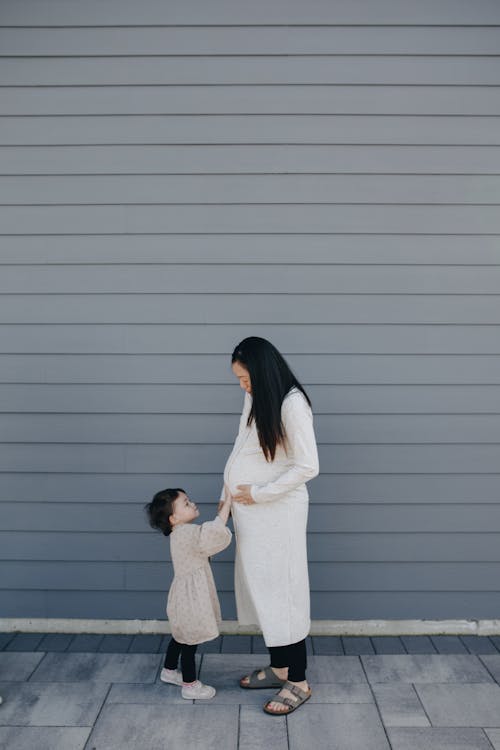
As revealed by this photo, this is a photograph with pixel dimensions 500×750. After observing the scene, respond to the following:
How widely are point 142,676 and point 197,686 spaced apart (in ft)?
1.22

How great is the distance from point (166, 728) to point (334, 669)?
96 cm

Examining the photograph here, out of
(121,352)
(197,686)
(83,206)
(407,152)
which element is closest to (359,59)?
(407,152)

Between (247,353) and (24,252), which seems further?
(24,252)

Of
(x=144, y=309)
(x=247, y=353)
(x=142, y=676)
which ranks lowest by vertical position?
(x=142, y=676)

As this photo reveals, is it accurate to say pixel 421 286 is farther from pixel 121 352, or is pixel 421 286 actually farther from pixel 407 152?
pixel 121 352

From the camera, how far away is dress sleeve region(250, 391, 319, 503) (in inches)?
115

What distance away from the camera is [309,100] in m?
3.68

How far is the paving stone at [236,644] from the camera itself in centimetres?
367

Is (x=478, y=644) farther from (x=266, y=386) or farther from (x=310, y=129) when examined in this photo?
(x=310, y=129)

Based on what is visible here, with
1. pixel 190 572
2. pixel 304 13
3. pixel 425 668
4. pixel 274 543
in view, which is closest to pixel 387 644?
pixel 425 668

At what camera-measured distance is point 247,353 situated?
9.84ft

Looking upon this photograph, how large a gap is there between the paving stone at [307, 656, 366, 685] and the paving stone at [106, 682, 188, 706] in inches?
26.4

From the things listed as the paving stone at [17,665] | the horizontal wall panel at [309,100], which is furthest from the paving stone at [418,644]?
the horizontal wall panel at [309,100]

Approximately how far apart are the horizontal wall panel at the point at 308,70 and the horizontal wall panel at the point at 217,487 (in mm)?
2128
